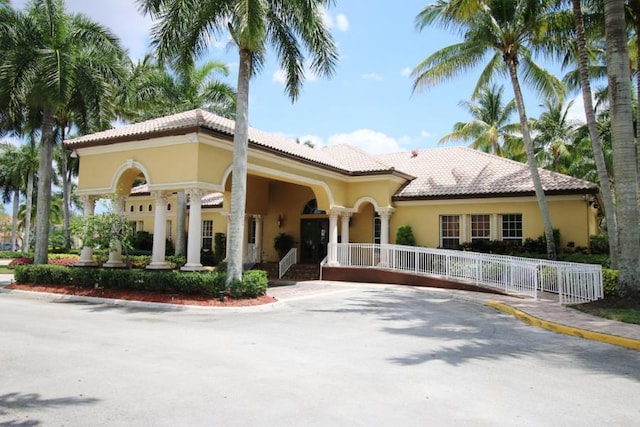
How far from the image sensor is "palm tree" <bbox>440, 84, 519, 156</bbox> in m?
36.6

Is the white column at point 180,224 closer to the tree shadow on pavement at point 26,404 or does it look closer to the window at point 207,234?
the window at point 207,234

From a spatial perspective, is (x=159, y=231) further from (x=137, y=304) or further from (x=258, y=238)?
(x=258, y=238)

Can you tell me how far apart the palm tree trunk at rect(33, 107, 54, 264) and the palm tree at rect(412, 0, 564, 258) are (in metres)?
15.6

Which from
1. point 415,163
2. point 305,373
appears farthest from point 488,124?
point 305,373

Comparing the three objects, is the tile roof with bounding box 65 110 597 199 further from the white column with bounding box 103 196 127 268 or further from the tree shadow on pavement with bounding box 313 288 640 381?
the tree shadow on pavement with bounding box 313 288 640 381

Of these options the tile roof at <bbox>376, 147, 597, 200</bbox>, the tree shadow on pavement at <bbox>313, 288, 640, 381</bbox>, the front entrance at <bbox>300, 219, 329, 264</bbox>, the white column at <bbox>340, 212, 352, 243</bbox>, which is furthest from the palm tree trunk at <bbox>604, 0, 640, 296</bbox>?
the front entrance at <bbox>300, 219, 329, 264</bbox>

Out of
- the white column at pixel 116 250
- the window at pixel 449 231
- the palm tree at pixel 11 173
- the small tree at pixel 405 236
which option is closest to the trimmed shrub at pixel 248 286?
the white column at pixel 116 250

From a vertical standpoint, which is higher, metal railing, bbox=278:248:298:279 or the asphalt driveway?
metal railing, bbox=278:248:298:279

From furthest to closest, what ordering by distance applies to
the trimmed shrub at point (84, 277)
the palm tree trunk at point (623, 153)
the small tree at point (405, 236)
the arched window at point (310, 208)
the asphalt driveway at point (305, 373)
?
the arched window at point (310, 208) < the small tree at point (405, 236) < the trimmed shrub at point (84, 277) < the palm tree trunk at point (623, 153) < the asphalt driveway at point (305, 373)

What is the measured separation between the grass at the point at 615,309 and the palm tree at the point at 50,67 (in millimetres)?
18203

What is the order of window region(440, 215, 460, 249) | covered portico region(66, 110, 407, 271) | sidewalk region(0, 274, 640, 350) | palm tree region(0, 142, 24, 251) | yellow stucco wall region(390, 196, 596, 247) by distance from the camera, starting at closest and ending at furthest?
sidewalk region(0, 274, 640, 350) → covered portico region(66, 110, 407, 271) → yellow stucco wall region(390, 196, 596, 247) → window region(440, 215, 460, 249) → palm tree region(0, 142, 24, 251)

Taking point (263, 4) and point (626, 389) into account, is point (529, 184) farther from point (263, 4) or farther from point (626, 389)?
point (626, 389)

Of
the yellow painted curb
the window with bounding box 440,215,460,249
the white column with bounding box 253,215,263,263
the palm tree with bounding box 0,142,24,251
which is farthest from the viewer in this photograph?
the palm tree with bounding box 0,142,24,251

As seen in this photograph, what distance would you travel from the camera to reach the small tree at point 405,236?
23.0 m
